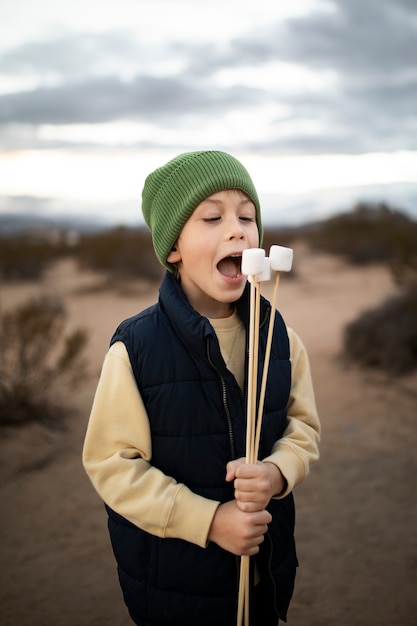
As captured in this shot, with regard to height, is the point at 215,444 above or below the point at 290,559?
above

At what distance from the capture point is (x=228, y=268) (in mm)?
1600

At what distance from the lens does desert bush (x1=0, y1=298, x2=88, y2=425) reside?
5070 mm

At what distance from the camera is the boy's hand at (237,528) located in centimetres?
139

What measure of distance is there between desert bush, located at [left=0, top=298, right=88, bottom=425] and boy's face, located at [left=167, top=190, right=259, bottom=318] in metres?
→ 3.88

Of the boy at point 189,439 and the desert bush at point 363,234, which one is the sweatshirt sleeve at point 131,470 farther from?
the desert bush at point 363,234

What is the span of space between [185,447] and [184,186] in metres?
0.74

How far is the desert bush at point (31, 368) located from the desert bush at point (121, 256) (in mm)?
9365

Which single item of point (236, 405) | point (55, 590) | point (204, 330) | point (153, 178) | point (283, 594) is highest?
point (153, 178)

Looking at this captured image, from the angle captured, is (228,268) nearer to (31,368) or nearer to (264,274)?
(264,274)

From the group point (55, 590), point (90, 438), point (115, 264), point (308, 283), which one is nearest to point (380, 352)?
point (55, 590)

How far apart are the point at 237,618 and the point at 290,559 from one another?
0.31m

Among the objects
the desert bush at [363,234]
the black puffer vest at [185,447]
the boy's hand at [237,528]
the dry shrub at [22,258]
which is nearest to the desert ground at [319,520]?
the black puffer vest at [185,447]

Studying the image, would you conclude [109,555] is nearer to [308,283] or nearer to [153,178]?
[153,178]

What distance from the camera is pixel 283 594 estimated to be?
169 cm
